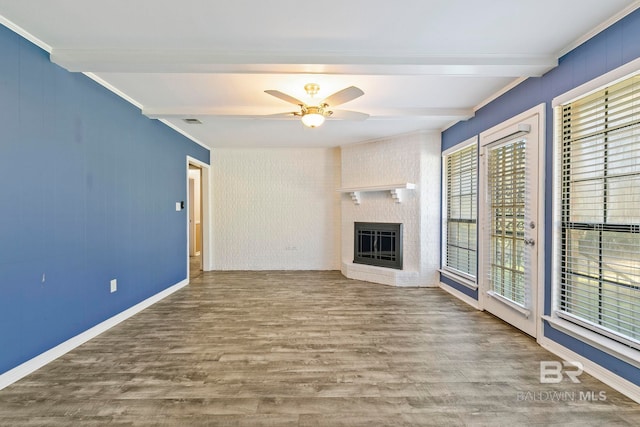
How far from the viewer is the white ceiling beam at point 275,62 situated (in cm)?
238

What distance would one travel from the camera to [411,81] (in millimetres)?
2936

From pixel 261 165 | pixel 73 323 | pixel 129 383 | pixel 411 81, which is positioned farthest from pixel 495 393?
pixel 261 165

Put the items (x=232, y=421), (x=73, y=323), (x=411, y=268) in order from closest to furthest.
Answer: (x=232, y=421) → (x=73, y=323) → (x=411, y=268)

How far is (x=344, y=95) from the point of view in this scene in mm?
2734

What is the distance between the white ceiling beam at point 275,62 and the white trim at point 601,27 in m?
0.13

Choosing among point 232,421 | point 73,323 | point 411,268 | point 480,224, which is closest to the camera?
point 232,421

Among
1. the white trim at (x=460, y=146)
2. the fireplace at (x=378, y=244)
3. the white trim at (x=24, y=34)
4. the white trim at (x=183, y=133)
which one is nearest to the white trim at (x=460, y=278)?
the fireplace at (x=378, y=244)

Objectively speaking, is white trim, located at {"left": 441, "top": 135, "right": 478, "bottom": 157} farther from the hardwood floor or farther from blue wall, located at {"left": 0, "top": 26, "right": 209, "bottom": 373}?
blue wall, located at {"left": 0, "top": 26, "right": 209, "bottom": 373}

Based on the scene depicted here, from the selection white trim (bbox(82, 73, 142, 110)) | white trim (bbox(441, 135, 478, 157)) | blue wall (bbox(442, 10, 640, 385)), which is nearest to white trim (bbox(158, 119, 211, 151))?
white trim (bbox(82, 73, 142, 110))

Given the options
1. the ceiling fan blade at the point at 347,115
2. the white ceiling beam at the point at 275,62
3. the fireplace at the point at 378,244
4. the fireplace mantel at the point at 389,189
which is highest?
the white ceiling beam at the point at 275,62

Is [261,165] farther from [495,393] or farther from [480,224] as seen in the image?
[495,393]

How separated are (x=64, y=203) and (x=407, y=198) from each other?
440 cm

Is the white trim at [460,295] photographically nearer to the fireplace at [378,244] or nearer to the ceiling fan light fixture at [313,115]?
the fireplace at [378,244]

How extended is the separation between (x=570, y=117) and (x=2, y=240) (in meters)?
4.35
